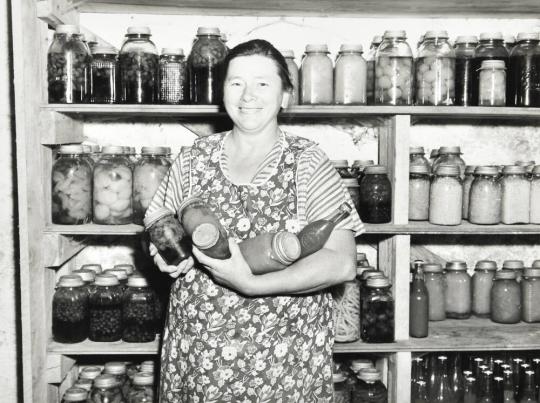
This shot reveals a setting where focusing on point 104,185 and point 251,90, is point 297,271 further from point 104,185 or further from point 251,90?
point 104,185

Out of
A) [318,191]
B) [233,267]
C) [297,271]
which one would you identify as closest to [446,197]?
[318,191]

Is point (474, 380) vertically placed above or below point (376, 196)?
below

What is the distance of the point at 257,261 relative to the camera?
1163mm

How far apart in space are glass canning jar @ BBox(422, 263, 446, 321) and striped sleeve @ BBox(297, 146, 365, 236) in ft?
2.28

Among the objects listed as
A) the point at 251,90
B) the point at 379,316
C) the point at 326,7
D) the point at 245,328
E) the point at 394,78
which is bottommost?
the point at 379,316

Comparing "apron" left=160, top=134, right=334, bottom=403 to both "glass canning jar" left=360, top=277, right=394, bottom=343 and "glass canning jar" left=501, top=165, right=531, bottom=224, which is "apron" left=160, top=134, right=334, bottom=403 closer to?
"glass canning jar" left=360, top=277, right=394, bottom=343

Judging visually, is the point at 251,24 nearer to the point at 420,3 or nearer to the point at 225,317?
the point at 420,3

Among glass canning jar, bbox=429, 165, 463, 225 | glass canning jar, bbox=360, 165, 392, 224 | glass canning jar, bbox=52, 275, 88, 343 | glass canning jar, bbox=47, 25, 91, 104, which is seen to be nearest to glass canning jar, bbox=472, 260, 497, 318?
glass canning jar, bbox=429, 165, 463, 225

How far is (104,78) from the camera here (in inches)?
71.9

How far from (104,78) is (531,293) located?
4.61 ft

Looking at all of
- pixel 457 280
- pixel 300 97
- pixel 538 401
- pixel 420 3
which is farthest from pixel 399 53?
pixel 538 401

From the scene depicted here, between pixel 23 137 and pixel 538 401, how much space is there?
5.27 ft

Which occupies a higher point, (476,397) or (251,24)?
(251,24)

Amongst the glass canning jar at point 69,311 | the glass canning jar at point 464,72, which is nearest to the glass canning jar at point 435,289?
the glass canning jar at point 464,72
